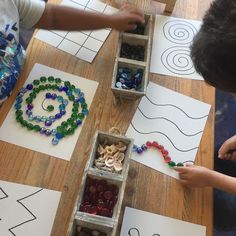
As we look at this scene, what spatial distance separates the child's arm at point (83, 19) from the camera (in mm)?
845

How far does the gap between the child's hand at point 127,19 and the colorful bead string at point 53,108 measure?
0.63 ft

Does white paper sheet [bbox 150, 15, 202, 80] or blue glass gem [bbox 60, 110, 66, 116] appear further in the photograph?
white paper sheet [bbox 150, 15, 202, 80]

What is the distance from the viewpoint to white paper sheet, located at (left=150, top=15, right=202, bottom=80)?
0.87m

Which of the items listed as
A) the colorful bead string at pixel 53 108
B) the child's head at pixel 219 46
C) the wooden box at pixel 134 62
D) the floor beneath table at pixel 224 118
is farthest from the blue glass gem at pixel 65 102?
the floor beneath table at pixel 224 118

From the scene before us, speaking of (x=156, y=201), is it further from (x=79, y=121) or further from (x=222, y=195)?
(x=222, y=195)

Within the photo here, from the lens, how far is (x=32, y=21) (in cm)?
85

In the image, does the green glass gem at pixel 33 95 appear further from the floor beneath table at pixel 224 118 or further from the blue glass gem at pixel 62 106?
the floor beneath table at pixel 224 118

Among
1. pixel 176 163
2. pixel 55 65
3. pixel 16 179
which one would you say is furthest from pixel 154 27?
pixel 16 179

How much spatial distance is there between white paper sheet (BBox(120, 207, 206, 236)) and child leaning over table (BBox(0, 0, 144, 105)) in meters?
0.38

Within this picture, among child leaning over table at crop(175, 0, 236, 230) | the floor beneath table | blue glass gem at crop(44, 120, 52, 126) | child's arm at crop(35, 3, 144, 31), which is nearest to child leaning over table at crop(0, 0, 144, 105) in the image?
child's arm at crop(35, 3, 144, 31)

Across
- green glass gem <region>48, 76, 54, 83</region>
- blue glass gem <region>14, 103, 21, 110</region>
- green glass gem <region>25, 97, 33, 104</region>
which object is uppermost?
green glass gem <region>48, 76, 54, 83</region>

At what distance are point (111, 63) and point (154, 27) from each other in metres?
0.18

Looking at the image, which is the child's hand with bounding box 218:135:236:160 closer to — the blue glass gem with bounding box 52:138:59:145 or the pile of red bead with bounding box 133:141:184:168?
the pile of red bead with bounding box 133:141:184:168

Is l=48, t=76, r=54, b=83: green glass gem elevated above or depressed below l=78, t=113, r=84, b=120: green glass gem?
above
